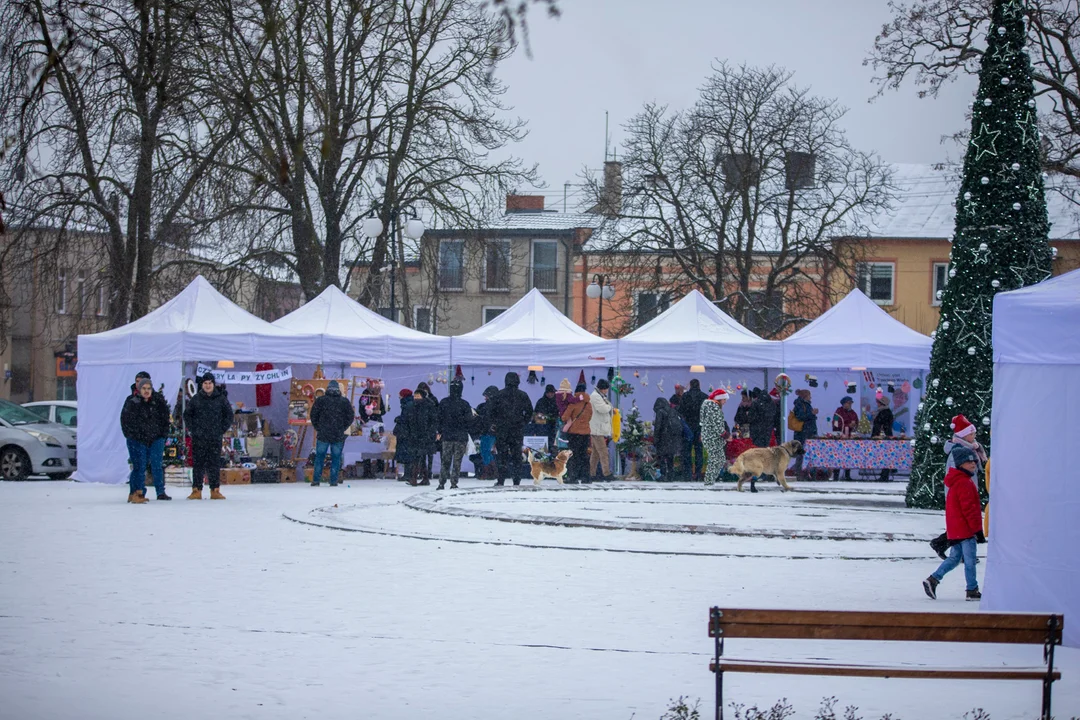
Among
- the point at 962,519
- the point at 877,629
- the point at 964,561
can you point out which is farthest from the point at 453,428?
the point at 877,629

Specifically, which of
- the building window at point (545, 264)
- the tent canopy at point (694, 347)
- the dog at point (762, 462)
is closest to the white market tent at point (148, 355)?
the tent canopy at point (694, 347)

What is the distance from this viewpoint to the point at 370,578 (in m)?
12.9

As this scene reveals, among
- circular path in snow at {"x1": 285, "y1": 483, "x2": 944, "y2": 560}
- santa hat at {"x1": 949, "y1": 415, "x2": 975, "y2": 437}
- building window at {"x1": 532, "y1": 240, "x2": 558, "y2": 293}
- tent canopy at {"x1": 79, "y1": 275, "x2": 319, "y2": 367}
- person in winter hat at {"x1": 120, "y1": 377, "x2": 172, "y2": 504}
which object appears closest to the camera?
santa hat at {"x1": 949, "y1": 415, "x2": 975, "y2": 437}

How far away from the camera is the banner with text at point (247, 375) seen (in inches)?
1072

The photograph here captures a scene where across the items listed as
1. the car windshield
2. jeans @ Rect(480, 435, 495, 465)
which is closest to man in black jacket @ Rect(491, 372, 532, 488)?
jeans @ Rect(480, 435, 495, 465)

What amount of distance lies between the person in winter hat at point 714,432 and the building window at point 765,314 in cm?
1507

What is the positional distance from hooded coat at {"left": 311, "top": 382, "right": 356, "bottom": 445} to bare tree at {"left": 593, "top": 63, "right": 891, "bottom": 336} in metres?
17.6

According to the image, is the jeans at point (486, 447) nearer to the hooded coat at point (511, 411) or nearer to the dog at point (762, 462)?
the hooded coat at point (511, 411)

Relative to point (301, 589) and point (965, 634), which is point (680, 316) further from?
point (965, 634)

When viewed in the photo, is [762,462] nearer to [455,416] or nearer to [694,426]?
[694,426]

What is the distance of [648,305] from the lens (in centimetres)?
4612

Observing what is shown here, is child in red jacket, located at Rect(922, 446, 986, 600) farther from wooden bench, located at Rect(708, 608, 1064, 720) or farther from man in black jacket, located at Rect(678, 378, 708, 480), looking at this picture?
man in black jacket, located at Rect(678, 378, 708, 480)

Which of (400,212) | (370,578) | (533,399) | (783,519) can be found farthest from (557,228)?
(370,578)

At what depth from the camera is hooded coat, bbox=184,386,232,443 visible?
72.1ft
